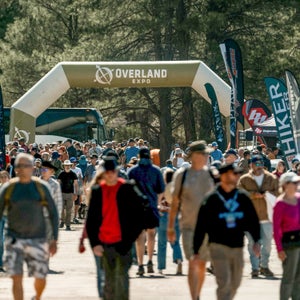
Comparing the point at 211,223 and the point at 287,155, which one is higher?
the point at 287,155

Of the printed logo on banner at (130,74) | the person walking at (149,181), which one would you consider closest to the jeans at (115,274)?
the person walking at (149,181)

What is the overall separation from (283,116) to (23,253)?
1313cm

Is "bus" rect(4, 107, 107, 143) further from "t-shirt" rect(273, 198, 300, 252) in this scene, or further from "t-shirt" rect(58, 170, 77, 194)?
"t-shirt" rect(273, 198, 300, 252)

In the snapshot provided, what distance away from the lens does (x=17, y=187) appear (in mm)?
12641

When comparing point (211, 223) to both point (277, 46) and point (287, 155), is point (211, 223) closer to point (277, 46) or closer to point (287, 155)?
point (287, 155)

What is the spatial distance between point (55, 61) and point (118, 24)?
3171 millimetres

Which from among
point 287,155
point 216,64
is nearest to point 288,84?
point 287,155

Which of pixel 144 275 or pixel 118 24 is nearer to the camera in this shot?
pixel 144 275

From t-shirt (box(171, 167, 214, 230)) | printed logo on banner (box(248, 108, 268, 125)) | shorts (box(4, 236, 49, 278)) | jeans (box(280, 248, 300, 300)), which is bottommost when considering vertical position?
jeans (box(280, 248, 300, 300))

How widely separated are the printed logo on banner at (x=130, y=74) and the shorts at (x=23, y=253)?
26.4 m

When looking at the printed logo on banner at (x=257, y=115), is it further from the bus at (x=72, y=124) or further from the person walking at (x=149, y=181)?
the person walking at (x=149, y=181)

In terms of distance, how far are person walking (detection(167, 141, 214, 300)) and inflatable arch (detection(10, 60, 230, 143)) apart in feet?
82.0

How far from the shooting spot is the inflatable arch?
38656mm

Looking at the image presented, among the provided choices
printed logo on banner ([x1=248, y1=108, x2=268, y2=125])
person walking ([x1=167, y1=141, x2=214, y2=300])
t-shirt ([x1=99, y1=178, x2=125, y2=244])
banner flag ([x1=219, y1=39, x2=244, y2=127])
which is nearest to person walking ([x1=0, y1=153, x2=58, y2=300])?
t-shirt ([x1=99, y1=178, x2=125, y2=244])
